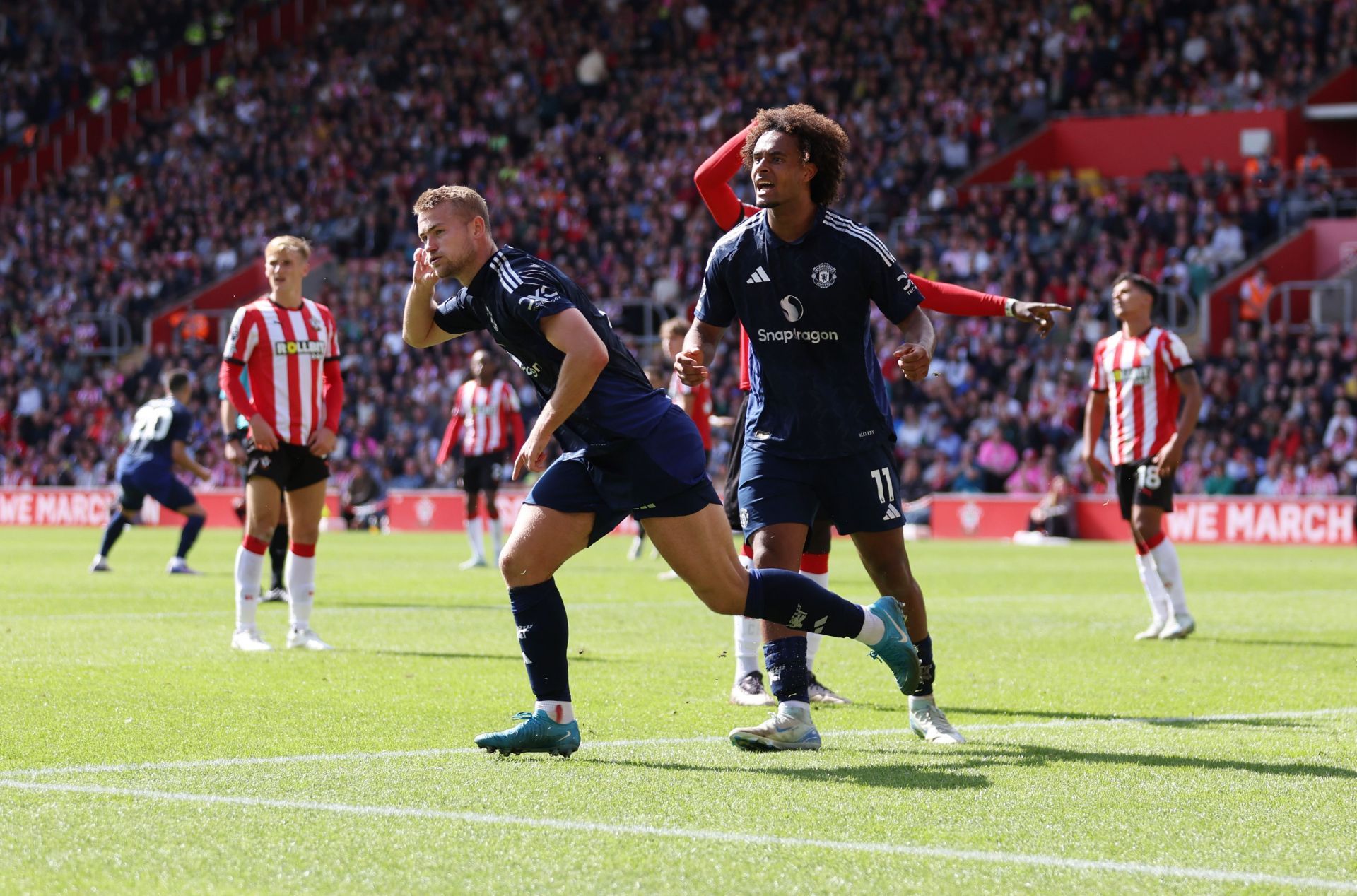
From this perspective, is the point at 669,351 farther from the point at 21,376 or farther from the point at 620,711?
the point at 21,376

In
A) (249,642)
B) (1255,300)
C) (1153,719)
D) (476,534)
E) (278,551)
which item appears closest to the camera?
(1153,719)

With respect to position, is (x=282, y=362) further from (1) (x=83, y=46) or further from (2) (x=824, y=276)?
(1) (x=83, y=46)

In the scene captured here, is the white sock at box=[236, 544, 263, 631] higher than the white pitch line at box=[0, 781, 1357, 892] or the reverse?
higher

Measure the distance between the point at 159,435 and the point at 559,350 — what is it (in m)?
15.3

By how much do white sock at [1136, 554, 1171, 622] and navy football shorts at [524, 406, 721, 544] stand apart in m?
6.59

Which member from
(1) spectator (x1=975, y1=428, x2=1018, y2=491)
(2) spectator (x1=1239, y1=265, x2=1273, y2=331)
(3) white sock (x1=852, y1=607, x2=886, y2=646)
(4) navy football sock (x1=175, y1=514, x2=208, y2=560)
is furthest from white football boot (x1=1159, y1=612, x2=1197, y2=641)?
(2) spectator (x1=1239, y1=265, x2=1273, y2=331)

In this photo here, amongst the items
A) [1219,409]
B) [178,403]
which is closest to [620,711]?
[178,403]

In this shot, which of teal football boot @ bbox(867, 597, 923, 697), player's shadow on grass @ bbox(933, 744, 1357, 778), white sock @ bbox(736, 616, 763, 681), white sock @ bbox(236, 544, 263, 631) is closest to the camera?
player's shadow on grass @ bbox(933, 744, 1357, 778)

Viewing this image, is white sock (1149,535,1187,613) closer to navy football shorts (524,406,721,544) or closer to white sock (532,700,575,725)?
navy football shorts (524,406,721,544)

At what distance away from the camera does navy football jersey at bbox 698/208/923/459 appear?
23.9ft

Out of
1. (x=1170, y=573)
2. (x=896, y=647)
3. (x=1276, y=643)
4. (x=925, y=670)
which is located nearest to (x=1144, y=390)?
(x=1170, y=573)

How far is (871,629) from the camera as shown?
7148 millimetres

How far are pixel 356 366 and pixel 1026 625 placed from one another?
26.2 m

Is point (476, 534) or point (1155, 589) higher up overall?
point (1155, 589)
